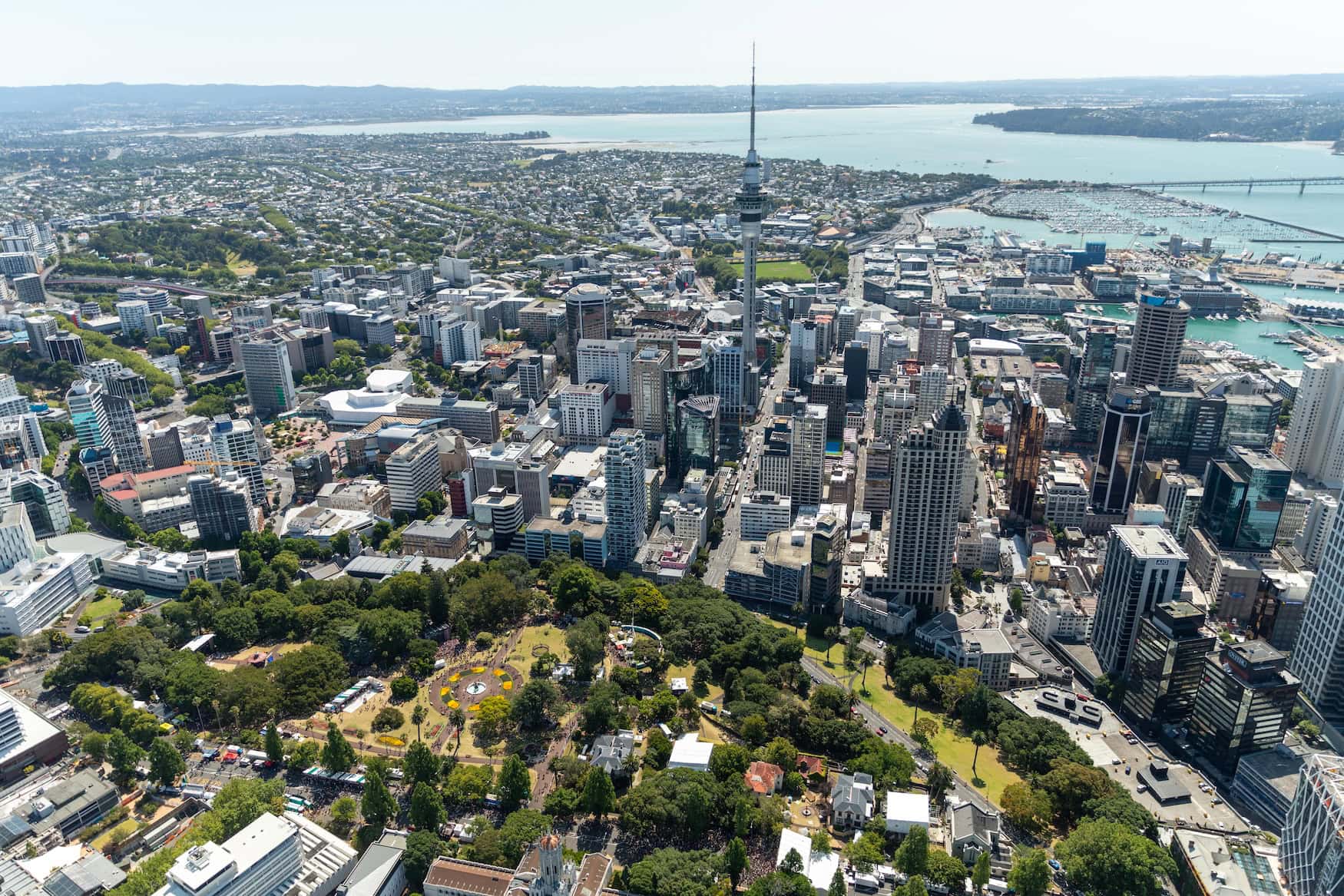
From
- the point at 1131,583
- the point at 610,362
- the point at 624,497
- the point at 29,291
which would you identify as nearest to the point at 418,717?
the point at 624,497

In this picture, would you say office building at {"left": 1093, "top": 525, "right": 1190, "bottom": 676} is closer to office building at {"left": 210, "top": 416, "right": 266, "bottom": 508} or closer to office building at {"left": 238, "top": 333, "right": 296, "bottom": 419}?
office building at {"left": 210, "top": 416, "right": 266, "bottom": 508}

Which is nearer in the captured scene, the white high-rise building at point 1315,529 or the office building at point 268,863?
the office building at point 268,863

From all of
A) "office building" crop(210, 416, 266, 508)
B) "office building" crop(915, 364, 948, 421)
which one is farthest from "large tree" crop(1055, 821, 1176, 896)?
"office building" crop(210, 416, 266, 508)

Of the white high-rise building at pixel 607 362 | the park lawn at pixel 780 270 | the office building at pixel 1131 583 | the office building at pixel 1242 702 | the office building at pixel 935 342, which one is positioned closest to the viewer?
the office building at pixel 1242 702

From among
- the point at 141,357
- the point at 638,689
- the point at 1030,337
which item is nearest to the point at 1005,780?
the point at 638,689

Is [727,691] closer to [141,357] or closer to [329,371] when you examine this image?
[329,371]

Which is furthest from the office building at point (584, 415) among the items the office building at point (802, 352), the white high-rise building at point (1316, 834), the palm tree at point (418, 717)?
the white high-rise building at point (1316, 834)

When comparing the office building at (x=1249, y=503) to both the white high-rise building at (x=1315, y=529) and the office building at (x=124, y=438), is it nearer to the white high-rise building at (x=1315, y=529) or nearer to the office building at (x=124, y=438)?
the white high-rise building at (x=1315, y=529)

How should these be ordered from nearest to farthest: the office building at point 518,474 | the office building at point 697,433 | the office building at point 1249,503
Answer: the office building at point 1249,503 → the office building at point 518,474 → the office building at point 697,433

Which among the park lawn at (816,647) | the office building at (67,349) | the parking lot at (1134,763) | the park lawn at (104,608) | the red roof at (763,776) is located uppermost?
the office building at (67,349)
